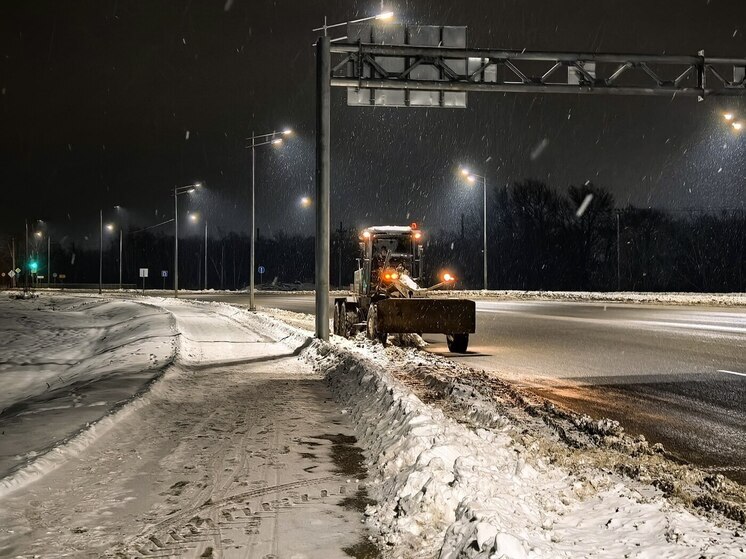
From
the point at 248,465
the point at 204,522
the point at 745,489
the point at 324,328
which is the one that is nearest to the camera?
the point at 204,522

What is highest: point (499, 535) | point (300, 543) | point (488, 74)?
point (488, 74)

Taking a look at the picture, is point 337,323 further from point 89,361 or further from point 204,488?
point 204,488

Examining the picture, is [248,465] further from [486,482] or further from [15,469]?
[486,482]

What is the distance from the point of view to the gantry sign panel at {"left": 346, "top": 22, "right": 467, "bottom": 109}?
63.0 feet

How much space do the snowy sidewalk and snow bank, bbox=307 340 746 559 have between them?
0.39 metres

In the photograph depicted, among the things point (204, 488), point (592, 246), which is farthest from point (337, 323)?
point (592, 246)

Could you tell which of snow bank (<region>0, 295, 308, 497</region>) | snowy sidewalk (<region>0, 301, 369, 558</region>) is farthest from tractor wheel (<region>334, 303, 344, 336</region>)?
snowy sidewalk (<region>0, 301, 369, 558</region>)

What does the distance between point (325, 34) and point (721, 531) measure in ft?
54.7

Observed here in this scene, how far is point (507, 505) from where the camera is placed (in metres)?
5.34

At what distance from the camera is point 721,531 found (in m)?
4.95

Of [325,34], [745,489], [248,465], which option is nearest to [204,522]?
[248,465]

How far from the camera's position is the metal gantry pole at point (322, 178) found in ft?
61.8

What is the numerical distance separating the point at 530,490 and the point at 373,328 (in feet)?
43.4

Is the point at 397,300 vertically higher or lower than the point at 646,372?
higher
